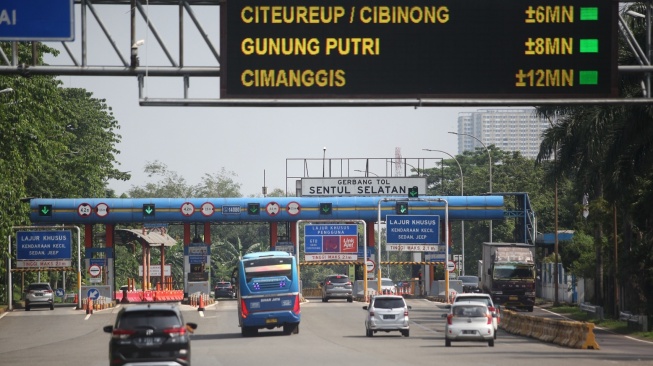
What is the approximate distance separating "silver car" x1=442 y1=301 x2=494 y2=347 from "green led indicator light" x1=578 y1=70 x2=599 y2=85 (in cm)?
1631

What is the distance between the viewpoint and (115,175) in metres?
104

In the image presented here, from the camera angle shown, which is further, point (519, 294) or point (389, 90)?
point (519, 294)

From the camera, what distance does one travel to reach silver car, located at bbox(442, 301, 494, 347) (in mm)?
39438

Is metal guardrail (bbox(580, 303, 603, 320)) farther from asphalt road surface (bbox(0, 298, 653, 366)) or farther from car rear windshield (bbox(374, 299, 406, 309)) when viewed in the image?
car rear windshield (bbox(374, 299, 406, 309))

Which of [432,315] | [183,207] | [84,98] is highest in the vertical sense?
[84,98]

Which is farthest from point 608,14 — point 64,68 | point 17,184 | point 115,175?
point 115,175

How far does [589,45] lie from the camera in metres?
24.0

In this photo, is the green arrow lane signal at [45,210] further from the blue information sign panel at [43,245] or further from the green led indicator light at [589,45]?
the green led indicator light at [589,45]

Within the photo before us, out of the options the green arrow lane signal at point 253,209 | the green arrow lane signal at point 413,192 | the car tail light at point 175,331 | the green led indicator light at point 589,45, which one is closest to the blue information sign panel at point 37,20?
the car tail light at point 175,331

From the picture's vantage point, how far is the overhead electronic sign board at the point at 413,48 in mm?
23125

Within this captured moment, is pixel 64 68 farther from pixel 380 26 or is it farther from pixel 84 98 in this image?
pixel 84 98

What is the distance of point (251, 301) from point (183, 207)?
36.3 meters

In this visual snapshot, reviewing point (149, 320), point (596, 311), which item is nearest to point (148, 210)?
point (596, 311)

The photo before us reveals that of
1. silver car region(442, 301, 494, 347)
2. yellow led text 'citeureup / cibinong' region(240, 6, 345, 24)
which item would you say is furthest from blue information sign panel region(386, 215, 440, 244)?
yellow led text 'citeureup / cibinong' region(240, 6, 345, 24)
